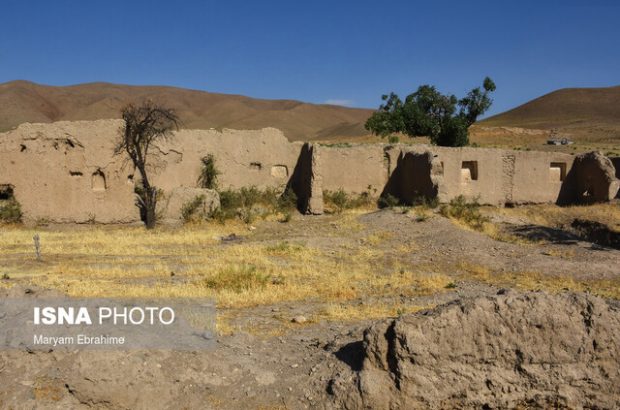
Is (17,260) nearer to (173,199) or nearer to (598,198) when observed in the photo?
(173,199)

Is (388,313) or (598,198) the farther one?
(598,198)

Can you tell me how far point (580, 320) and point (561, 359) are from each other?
0.39 metres

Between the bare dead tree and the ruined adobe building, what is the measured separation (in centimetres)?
29

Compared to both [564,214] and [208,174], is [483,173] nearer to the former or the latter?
[564,214]

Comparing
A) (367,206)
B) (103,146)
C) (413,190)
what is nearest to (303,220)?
(367,206)

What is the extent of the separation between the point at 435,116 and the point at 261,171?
14.2 meters

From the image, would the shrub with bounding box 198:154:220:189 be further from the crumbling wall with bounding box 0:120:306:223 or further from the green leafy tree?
the green leafy tree

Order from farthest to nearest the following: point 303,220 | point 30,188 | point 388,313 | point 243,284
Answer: point 303,220
point 30,188
point 243,284
point 388,313

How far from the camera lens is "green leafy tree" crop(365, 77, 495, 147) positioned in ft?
93.7

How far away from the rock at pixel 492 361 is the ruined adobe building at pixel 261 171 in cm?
1152

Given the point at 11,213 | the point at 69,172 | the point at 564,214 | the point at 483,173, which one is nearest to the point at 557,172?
the point at 564,214

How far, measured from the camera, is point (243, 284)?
8547 millimetres

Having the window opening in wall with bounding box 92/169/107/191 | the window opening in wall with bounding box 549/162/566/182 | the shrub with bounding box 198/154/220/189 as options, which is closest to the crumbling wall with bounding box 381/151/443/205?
the window opening in wall with bounding box 549/162/566/182

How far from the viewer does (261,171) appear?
18.2 metres
